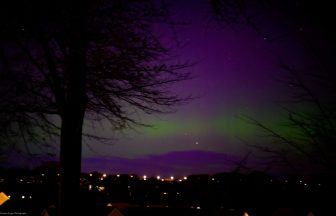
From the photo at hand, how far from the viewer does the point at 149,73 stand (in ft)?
25.0

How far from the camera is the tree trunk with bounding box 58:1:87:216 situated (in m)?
6.92

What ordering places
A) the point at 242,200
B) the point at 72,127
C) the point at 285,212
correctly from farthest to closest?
the point at 242,200
the point at 285,212
the point at 72,127

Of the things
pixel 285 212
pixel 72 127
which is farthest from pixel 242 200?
pixel 72 127

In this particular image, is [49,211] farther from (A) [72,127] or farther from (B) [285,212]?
(B) [285,212]

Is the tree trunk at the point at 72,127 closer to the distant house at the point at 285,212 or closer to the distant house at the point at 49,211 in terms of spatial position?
the distant house at the point at 49,211

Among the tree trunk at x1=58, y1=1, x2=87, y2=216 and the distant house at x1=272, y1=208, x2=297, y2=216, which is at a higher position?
the tree trunk at x1=58, y1=1, x2=87, y2=216

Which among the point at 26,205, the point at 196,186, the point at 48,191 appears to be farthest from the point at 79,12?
the point at 48,191

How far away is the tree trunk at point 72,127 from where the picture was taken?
22.7ft

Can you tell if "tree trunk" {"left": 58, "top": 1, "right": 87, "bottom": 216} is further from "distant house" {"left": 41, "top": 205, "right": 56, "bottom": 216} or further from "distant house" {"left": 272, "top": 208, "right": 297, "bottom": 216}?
"distant house" {"left": 272, "top": 208, "right": 297, "bottom": 216}

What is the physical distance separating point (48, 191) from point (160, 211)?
9703 millimetres

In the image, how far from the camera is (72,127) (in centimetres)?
700

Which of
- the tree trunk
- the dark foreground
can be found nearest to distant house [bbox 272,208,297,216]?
the dark foreground

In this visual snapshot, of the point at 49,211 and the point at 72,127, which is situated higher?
the point at 72,127

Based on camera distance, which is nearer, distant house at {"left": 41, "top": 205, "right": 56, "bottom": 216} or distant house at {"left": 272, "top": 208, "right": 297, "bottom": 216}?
distant house at {"left": 272, "top": 208, "right": 297, "bottom": 216}
